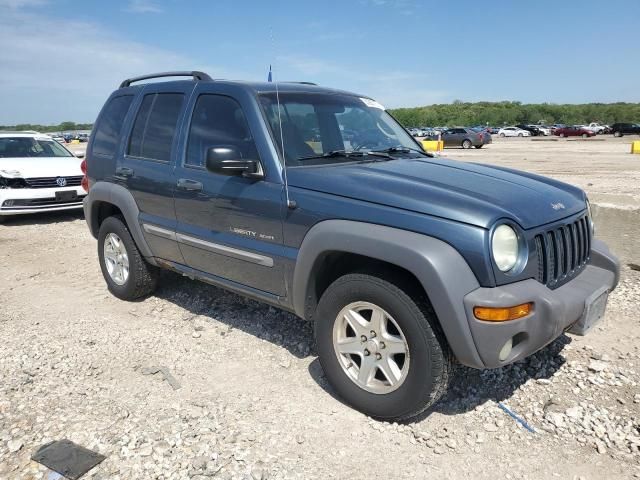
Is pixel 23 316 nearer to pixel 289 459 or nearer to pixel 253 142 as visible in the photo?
pixel 253 142

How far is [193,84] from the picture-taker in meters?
4.06

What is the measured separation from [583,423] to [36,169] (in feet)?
29.8

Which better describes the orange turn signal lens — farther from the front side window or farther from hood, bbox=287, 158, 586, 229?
the front side window

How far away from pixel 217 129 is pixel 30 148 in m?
8.01

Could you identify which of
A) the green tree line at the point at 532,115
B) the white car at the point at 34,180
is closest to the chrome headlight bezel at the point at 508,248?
the white car at the point at 34,180

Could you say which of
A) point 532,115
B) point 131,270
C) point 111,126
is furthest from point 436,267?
point 532,115

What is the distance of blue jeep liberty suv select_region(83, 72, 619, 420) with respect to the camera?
102 inches

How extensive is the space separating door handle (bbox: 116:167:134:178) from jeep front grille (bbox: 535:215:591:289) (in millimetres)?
3290

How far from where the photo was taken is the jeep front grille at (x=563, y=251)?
2781mm

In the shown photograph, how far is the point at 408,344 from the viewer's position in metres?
2.76

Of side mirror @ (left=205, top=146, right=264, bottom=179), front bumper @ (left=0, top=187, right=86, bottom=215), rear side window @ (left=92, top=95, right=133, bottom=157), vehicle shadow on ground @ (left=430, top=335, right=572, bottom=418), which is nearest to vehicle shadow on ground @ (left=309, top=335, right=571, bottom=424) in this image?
vehicle shadow on ground @ (left=430, top=335, right=572, bottom=418)

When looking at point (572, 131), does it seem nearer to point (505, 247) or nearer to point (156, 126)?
point (156, 126)

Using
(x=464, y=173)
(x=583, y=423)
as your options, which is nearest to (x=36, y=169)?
(x=464, y=173)

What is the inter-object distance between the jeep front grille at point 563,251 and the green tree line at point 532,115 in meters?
96.3
